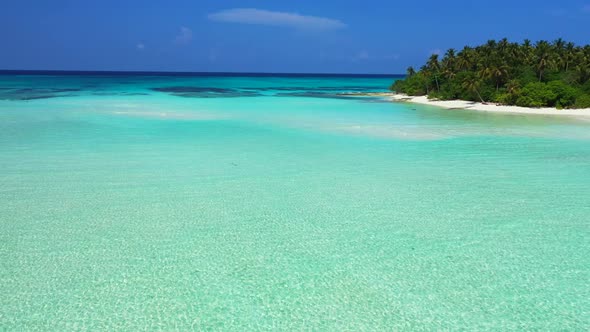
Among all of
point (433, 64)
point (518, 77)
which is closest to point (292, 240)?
point (518, 77)

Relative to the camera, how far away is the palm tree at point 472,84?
42.4 meters

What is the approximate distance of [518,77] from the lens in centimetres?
4112

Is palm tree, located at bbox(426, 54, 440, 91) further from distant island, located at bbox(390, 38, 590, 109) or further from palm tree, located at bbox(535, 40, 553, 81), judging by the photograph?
palm tree, located at bbox(535, 40, 553, 81)

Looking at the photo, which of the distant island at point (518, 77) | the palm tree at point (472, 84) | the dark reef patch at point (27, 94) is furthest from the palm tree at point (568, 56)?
the dark reef patch at point (27, 94)

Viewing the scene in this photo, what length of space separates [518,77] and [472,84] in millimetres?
3634

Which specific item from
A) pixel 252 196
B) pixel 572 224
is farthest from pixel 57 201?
pixel 572 224

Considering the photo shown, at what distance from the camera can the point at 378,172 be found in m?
12.6

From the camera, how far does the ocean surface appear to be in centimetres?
530

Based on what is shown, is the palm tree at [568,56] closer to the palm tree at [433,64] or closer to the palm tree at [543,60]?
the palm tree at [543,60]

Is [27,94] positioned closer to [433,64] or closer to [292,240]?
[433,64]

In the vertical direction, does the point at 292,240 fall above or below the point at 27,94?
below

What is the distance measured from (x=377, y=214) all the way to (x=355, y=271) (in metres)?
2.65

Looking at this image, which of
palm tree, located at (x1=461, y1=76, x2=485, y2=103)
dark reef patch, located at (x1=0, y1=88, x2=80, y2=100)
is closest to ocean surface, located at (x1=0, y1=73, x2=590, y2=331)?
palm tree, located at (x1=461, y1=76, x2=485, y2=103)

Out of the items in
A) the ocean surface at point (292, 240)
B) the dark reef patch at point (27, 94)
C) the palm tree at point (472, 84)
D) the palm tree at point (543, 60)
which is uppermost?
the palm tree at point (543, 60)
